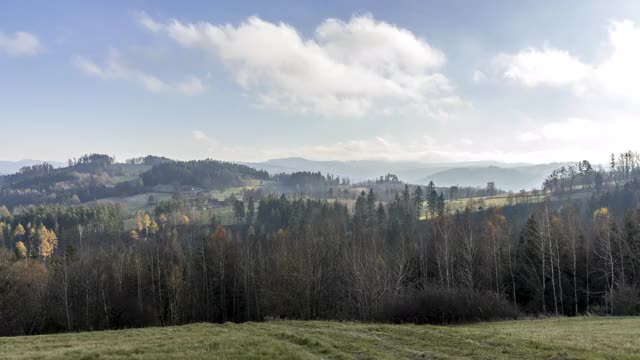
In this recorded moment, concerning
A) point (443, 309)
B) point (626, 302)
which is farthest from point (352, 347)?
point (626, 302)

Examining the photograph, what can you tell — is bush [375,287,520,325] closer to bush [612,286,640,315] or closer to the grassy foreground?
bush [612,286,640,315]

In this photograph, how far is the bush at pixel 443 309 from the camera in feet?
157

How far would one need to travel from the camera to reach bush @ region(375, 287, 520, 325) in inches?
1882

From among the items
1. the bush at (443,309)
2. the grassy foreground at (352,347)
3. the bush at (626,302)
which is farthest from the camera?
the bush at (443,309)

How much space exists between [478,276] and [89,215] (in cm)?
18808

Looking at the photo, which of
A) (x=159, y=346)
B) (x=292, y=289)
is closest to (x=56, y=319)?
(x=292, y=289)

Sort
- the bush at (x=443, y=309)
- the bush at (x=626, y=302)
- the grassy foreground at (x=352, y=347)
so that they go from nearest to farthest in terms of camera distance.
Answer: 1. the grassy foreground at (x=352, y=347)
2. the bush at (x=626, y=302)
3. the bush at (x=443, y=309)

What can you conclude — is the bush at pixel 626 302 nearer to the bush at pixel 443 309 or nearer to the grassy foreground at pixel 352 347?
the bush at pixel 443 309

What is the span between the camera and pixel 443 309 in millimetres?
48562

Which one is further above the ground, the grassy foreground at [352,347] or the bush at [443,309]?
the grassy foreground at [352,347]

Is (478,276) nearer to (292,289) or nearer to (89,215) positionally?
(292,289)

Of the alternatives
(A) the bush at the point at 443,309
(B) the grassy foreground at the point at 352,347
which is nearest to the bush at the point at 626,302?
(A) the bush at the point at 443,309

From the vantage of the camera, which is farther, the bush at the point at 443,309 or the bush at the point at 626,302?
the bush at the point at 443,309

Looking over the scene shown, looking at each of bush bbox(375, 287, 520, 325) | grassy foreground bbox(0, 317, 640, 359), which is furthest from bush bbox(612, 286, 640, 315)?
grassy foreground bbox(0, 317, 640, 359)
